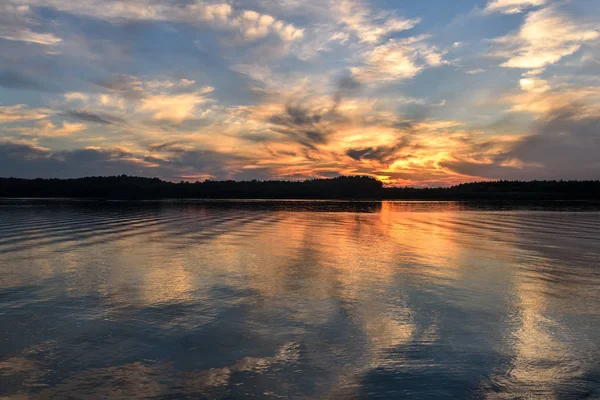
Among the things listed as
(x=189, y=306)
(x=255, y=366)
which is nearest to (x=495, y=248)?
(x=189, y=306)

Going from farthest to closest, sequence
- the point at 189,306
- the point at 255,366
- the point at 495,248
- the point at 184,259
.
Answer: the point at 495,248 → the point at 184,259 → the point at 189,306 → the point at 255,366

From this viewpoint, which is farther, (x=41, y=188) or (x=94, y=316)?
(x=41, y=188)

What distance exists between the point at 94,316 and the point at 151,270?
5.27 m

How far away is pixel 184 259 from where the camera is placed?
665 inches

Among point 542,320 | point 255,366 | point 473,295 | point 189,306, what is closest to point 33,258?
point 189,306

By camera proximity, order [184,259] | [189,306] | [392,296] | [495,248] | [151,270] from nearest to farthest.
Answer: [189,306], [392,296], [151,270], [184,259], [495,248]

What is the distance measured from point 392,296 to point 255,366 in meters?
5.50

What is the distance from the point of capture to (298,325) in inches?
354

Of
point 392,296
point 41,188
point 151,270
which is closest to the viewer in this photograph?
point 392,296

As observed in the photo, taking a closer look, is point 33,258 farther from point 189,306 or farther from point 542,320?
point 542,320

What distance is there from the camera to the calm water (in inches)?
249

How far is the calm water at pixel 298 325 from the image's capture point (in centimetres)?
632

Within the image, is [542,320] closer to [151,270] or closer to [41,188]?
[151,270]

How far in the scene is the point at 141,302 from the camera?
423 inches
